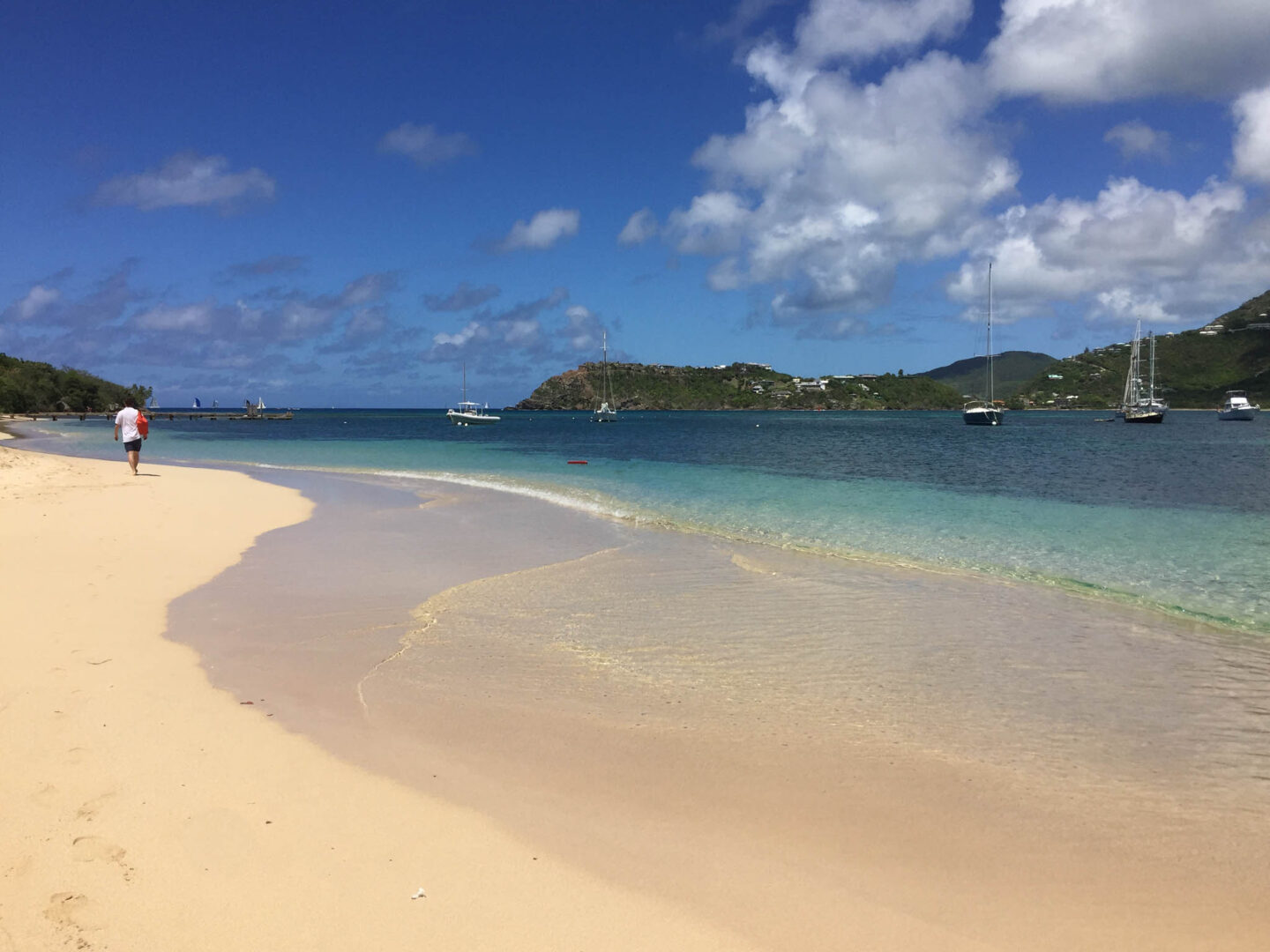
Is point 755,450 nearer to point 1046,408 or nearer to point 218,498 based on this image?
point 218,498

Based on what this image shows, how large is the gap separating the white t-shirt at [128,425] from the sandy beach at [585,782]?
654 inches

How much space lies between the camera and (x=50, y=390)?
127m

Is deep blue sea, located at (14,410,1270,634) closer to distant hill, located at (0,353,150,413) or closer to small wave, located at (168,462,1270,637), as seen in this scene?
small wave, located at (168,462,1270,637)

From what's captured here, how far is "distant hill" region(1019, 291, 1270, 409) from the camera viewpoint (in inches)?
6471

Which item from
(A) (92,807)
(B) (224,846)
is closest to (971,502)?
(B) (224,846)

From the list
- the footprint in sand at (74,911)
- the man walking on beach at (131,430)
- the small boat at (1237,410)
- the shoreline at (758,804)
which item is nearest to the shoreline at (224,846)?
the footprint in sand at (74,911)

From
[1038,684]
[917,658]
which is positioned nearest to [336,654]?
[917,658]

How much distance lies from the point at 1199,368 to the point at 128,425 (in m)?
214

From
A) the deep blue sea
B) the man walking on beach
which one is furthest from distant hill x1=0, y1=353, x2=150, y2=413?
the man walking on beach

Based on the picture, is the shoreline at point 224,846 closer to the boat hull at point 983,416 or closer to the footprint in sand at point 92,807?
the footprint in sand at point 92,807

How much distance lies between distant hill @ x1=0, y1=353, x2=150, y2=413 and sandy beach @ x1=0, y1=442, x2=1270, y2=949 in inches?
5163

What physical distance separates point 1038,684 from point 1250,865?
3.02m

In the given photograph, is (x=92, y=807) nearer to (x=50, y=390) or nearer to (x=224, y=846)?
(x=224, y=846)

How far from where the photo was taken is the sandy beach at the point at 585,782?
350cm
